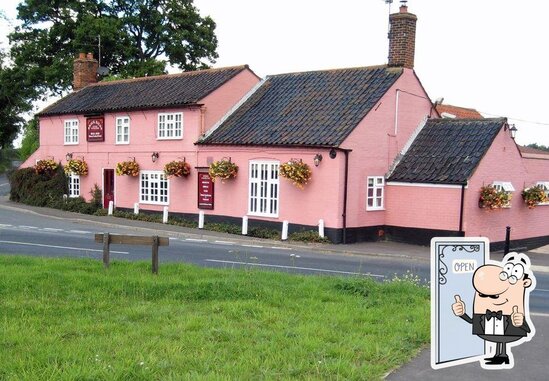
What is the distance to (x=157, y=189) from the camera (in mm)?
28359

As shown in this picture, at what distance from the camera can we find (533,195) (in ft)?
81.0

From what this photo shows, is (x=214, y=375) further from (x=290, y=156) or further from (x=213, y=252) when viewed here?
(x=290, y=156)

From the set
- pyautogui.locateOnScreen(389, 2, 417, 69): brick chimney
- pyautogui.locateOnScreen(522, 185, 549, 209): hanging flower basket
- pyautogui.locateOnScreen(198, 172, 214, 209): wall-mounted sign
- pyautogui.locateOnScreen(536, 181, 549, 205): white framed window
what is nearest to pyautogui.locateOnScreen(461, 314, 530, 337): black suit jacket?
pyautogui.locateOnScreen(389, 2, 417, 69): brick chimney

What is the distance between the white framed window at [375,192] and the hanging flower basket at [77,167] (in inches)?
611

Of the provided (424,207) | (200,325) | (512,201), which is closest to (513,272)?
(200,325)

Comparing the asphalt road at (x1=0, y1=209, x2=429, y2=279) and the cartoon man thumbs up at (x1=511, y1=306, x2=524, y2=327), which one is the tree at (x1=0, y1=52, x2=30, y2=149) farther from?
the cartoon man thumbs up at (x1=511, y1=306, x2=524, y2=327)

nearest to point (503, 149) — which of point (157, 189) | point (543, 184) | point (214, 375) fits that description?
point (543, 184)

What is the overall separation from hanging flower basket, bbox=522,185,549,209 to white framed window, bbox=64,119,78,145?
72.0 ft

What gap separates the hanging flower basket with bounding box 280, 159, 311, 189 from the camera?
22172 mm

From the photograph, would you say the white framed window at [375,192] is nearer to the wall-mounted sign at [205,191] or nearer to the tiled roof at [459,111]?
the wall-mounted sign at [205,191]

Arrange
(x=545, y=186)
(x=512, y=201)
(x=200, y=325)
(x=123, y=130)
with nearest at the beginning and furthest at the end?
1. (x=200, y=325)
2. (x=512, y=201)
3. (x=545, y=186)
4. (x=123, y=130)

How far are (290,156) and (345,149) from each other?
2279mm

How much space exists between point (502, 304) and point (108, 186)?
94.1ft

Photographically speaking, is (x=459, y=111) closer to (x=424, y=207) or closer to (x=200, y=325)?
(x=424, y=207)
